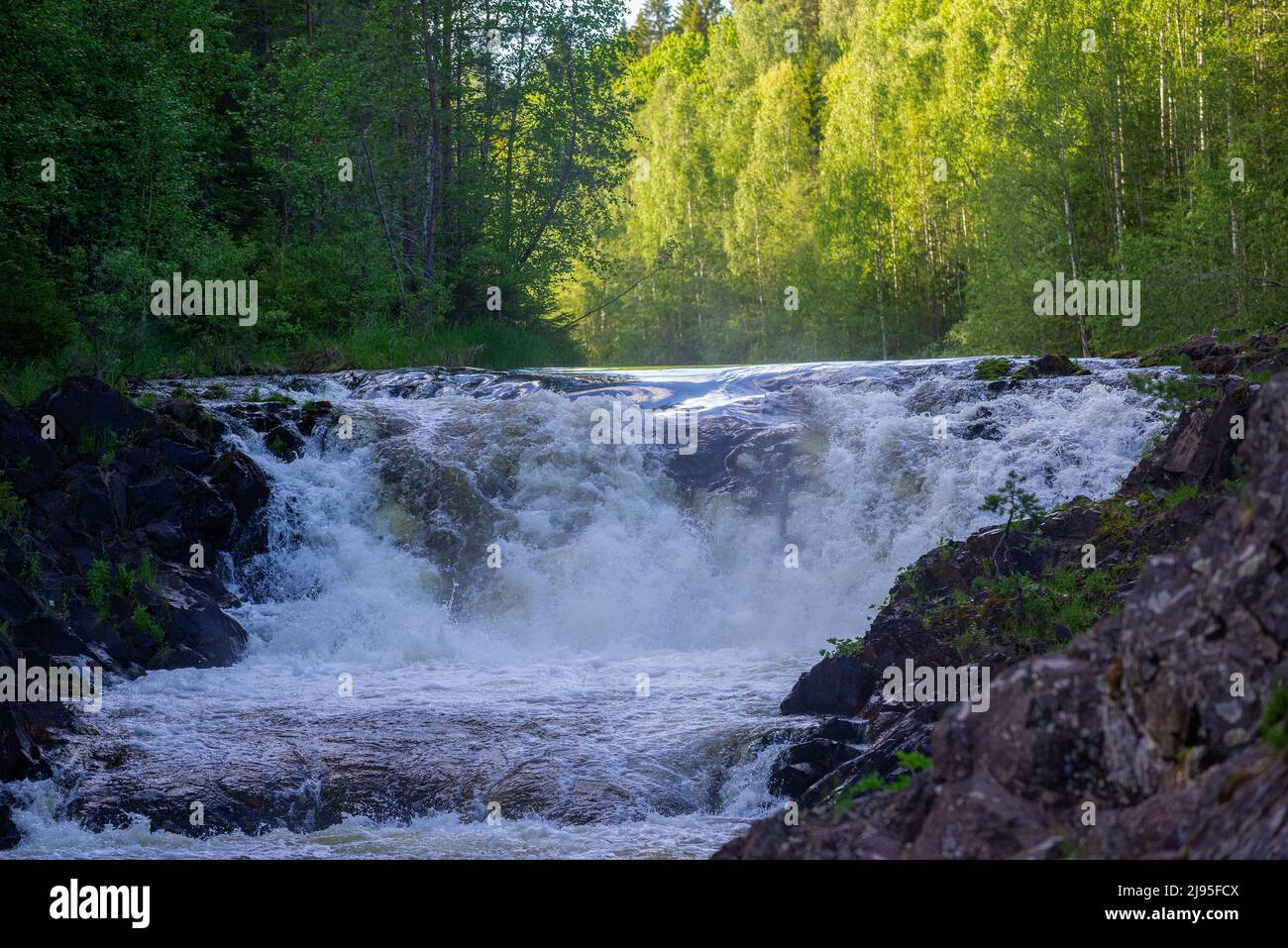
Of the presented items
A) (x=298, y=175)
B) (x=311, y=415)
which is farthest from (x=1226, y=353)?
(x=298, y=175)

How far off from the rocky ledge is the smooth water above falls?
1.81ft

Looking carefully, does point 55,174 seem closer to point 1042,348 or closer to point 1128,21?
point 1042,348

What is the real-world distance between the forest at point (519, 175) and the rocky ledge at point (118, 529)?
2.30 metres

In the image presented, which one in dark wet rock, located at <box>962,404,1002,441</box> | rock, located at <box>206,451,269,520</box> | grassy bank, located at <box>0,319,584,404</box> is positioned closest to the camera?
rock, located at <box>206,451,269,520</box>

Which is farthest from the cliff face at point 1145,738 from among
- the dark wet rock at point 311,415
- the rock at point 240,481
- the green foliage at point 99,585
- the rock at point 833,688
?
the dark wet rock at point 311,415

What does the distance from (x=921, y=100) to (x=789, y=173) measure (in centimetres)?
901

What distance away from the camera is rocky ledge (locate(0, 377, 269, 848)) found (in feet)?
38.7

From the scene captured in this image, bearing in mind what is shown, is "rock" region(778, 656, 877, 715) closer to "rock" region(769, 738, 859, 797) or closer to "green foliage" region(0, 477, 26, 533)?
"rock" region(769, 738, 859, 797)

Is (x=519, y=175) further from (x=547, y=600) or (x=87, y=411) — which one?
(x=547, y=600)

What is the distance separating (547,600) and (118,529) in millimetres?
4910

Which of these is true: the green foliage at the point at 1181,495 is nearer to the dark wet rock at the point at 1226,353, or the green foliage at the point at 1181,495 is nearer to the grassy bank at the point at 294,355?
the dark wet rock at the point at 1226,353

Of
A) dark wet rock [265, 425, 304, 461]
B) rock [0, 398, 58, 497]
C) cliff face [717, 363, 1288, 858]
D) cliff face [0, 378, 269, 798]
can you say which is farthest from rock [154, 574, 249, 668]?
cliff face [717, 363, 1288, 858]

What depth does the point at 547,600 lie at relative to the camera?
1427cm
